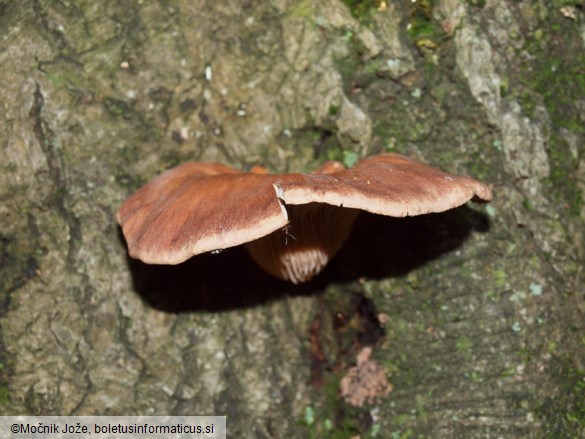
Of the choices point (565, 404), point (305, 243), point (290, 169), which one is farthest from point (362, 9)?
point (565, 404)

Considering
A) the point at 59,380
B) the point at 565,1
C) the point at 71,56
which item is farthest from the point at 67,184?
the point at 565,1

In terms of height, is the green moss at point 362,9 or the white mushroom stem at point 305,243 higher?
the green moss at point 362,9

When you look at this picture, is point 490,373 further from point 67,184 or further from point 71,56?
point 71,56

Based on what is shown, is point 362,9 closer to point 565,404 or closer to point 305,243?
point 305,243

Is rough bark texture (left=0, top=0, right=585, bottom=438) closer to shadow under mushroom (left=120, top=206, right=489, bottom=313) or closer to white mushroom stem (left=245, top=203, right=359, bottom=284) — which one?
shadow under mushroom (left=120, top=206, right=489, bottom=313)

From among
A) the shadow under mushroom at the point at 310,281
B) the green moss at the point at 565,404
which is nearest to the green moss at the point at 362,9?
the shadow under mushroom at the point at 310,281

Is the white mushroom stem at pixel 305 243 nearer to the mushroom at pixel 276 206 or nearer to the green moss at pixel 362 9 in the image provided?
the mushroom at pixel 276 206
